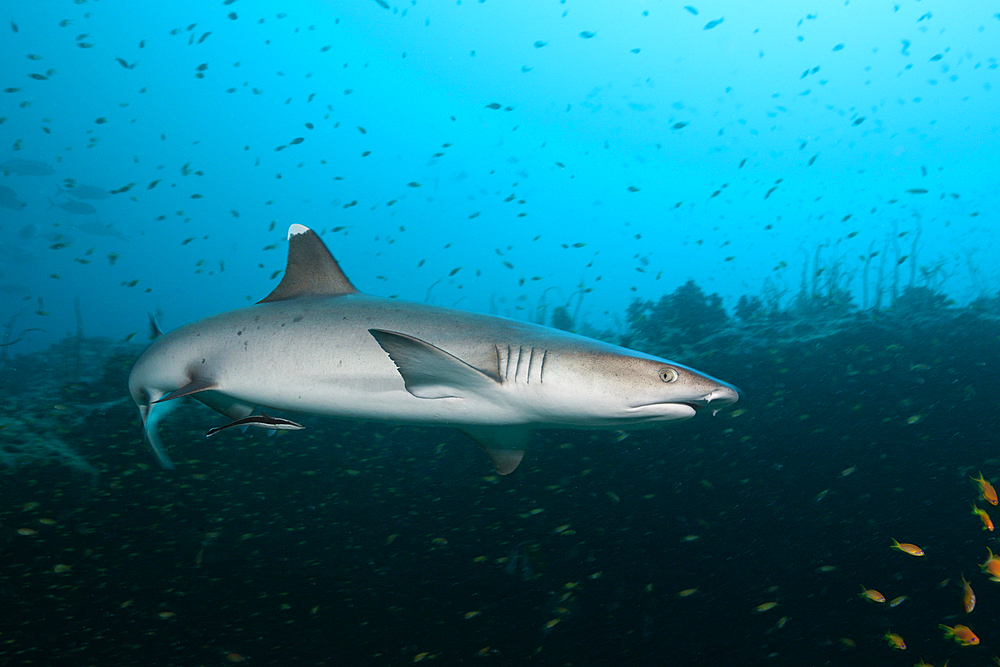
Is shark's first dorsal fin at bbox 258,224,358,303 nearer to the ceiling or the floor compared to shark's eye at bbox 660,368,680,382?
nearer to the ceiling

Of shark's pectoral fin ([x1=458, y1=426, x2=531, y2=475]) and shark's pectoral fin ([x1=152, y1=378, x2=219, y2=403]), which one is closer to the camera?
shark's pectoral fin ([x1=152, y1=378, x2=219, y2=403])

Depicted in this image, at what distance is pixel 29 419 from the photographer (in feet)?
34.0

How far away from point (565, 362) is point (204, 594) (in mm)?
6333

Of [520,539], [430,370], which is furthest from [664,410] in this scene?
[520,539]

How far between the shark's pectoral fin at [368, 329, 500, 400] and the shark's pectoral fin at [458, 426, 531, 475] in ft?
2.96

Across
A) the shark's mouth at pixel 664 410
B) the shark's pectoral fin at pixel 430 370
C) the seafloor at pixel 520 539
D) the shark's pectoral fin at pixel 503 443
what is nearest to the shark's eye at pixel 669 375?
the shark's mouth at pixel 664 410

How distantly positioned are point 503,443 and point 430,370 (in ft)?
4.93

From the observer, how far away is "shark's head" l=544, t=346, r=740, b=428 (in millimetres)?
2453

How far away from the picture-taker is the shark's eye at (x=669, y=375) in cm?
246

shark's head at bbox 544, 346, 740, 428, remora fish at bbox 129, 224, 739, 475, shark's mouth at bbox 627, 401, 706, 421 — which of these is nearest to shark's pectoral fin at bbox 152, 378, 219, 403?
remora fish at bbox 129, 224, 739, 475

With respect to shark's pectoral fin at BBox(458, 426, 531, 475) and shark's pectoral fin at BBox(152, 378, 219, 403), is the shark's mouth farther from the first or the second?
shark's pectoral fin at BBox(152, 378, 219, 403)

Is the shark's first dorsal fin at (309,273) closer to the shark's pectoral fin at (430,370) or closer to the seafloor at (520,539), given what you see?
the shark's pectoral fin at (430,370)

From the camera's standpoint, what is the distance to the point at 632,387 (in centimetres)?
249

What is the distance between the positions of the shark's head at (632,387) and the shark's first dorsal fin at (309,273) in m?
2.08
